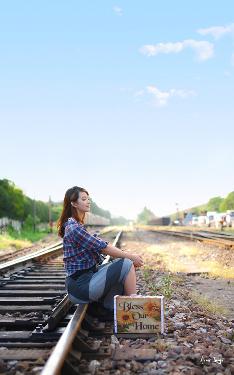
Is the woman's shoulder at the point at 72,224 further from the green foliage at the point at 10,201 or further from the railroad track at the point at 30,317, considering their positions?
the green foliage at the point at 10,201

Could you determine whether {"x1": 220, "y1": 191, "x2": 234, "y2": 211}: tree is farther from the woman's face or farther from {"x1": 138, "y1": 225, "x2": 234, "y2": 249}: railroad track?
the woman's face

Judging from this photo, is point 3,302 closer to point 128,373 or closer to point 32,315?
point 32,315

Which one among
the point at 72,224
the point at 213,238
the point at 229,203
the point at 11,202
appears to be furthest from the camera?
the point at 229,203

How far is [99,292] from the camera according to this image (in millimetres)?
4672

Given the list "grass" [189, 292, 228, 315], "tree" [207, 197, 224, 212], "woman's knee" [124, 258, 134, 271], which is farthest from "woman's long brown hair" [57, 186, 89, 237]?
"tree" [207, 197, 224, 212]

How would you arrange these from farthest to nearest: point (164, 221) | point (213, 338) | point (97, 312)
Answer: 1. point (164, 221)
2. point (97, 312)
3. point (213, 338)

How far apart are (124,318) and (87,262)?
0.65 metres

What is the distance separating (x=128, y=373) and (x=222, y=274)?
703 centimetres

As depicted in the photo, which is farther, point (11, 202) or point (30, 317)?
point (11, 202)

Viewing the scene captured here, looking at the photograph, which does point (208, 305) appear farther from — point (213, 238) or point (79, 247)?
point (213, 238)

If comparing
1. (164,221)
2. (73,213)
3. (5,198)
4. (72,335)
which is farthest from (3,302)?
(164,221)

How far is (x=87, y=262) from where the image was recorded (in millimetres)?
4691

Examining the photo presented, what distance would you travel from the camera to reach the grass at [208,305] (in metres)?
5.98

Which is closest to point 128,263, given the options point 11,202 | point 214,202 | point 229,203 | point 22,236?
point 22,236
